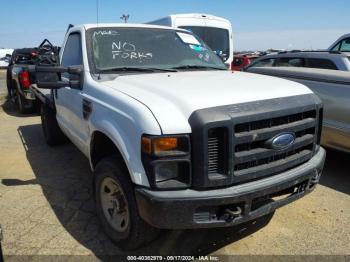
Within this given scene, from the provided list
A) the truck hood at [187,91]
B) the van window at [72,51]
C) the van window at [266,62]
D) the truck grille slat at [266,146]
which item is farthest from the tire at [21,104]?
the truck grille slat at [266,146]

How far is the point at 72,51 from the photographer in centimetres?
432

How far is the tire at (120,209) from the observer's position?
2.81 m

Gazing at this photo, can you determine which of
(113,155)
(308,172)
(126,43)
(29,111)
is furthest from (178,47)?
(29,111)

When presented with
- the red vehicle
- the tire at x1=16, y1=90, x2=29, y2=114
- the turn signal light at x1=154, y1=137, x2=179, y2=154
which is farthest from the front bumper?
the tire at x1=16, y1=90, x2=29, y2=114

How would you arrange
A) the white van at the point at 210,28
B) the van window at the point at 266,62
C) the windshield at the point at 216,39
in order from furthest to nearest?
the windshield at the point at 216,39 → the white van at the point at 210,28 → the van window at the point at 266,62

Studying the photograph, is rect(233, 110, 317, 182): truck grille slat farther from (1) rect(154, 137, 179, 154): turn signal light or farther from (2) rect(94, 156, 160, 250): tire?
(2) rect(94, 156, 160, 250): tire

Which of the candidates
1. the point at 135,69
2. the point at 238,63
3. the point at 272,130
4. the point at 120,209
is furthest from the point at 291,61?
the point at 120,209

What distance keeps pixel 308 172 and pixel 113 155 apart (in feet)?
5.42

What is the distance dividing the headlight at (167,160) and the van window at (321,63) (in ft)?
15.0

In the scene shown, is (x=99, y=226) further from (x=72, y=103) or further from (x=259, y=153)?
(x=259, y=153)

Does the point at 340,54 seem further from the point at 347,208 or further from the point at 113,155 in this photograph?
the point at 113,155

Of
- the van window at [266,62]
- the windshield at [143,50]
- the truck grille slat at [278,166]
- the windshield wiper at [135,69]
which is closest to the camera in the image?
the truck grille slat at [278,166]

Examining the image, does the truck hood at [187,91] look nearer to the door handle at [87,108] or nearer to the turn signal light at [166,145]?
the turn signal light at [166,145]

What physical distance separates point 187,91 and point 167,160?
1.99 feet
